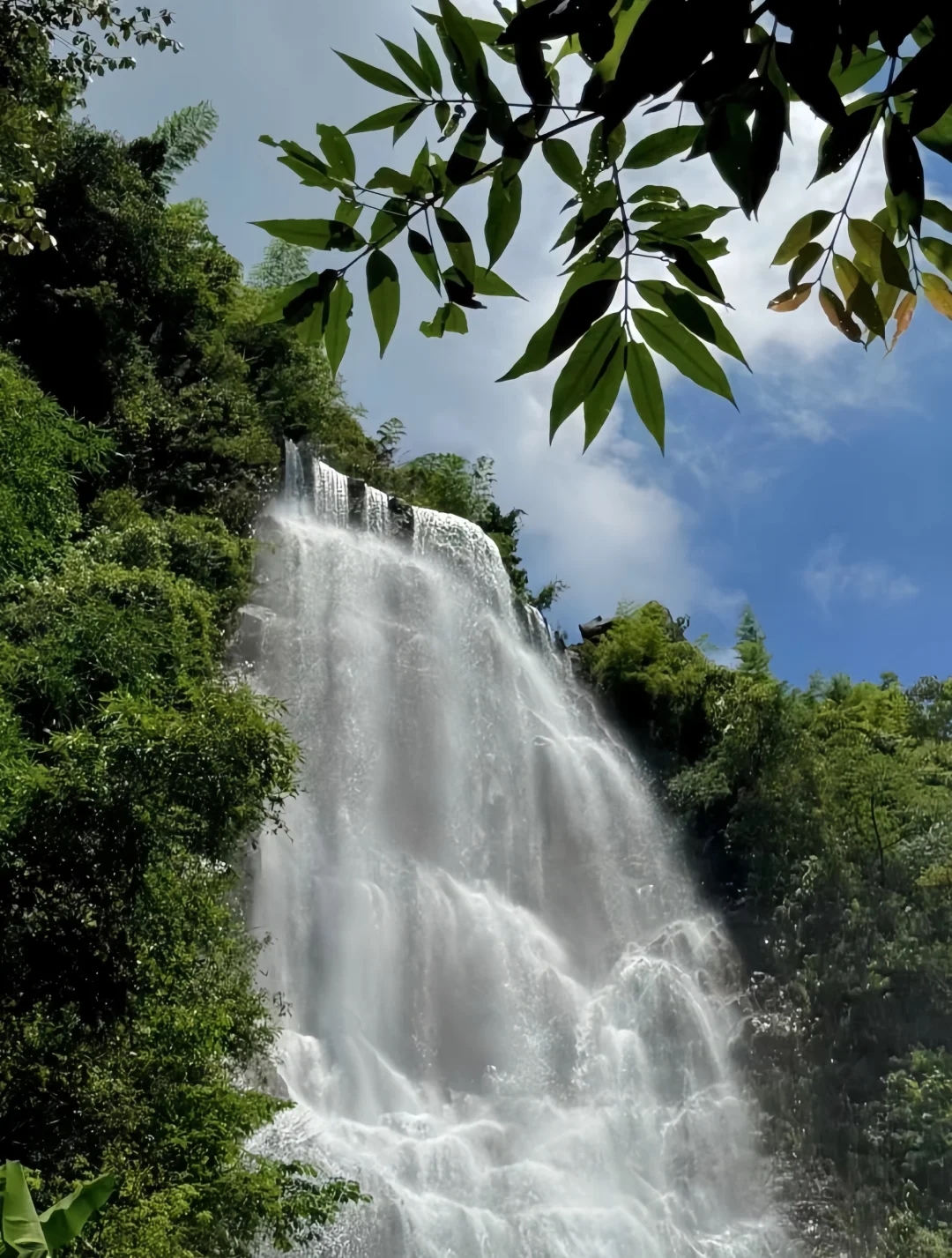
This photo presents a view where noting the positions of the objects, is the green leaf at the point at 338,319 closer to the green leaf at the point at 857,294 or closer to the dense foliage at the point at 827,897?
the green leaf at the point at 857,294

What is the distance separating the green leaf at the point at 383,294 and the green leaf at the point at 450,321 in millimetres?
75

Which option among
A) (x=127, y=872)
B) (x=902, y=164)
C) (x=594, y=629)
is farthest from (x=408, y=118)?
(x=594, y=629)

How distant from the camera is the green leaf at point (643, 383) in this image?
29.1 inches

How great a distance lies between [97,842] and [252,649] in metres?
6.40

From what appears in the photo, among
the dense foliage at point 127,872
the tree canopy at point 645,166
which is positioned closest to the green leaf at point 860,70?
the tree canopy at point 645,166

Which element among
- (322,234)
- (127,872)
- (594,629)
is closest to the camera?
(322,234)

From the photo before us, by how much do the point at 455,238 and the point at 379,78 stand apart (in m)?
0.14

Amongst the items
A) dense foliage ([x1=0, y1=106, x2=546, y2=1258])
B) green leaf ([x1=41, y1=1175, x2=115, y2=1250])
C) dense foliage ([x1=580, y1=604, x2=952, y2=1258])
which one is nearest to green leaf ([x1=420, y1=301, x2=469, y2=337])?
green leaf ([x1=41, y1=1175, x2=115, y2=1250])

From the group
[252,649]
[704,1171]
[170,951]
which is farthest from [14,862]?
[704,1171]

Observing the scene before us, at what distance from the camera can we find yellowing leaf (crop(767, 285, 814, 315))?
0.92 m

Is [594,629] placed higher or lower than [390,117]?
higher

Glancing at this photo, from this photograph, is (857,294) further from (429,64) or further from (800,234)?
(429,64)

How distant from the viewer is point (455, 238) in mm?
983

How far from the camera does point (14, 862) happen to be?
6.59 m
